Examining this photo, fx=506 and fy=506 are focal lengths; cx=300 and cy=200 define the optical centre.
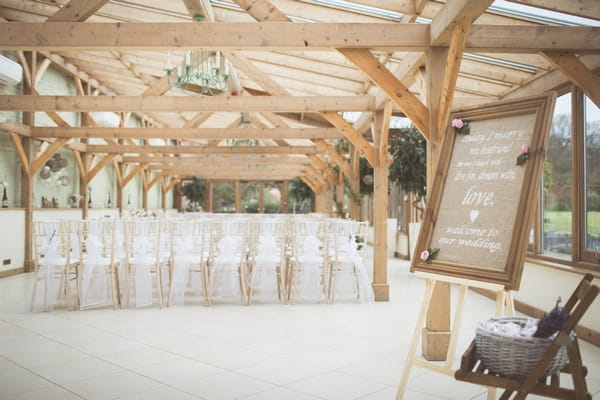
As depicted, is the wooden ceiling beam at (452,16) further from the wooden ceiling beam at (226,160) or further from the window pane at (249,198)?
the window pane at (249,198)

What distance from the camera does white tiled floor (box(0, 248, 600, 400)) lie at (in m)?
3.22

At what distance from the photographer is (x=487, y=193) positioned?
2.87 meters

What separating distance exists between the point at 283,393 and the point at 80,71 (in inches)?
428

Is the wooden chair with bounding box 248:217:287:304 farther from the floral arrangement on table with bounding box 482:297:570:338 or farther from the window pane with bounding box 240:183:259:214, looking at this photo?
the window pane with bounding box 240:183:259:214

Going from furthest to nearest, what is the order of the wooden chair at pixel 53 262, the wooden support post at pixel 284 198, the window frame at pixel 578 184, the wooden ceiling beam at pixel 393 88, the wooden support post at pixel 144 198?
1. the wooden support post at pixel 284 198
2. the wooden support post at pixel 144 198
3. the wooden chair at pixel 53 262
4. the window frame at pixel 578 184
5. the wooden ceiling beam at pixel 393 88

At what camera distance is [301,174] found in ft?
63.6

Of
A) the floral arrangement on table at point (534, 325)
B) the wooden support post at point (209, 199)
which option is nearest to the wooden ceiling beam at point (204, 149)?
the floral arrangement on table at point (534, 325)

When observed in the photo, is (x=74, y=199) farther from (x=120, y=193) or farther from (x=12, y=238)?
(x=120, y=193)

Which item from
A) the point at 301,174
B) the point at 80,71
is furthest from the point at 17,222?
the point at 301,174

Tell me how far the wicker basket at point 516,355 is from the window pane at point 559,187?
3.42m

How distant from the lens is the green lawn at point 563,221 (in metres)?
4.79

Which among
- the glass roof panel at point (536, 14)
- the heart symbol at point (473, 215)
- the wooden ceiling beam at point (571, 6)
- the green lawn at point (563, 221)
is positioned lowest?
the green lawn at point (563, 221)

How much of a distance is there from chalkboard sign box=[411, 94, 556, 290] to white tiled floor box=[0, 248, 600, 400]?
95 centimetres

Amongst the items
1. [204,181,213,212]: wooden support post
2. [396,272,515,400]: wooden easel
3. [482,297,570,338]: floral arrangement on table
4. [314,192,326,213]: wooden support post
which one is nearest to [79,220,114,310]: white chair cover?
[396,272,515,400]: wooden easel
